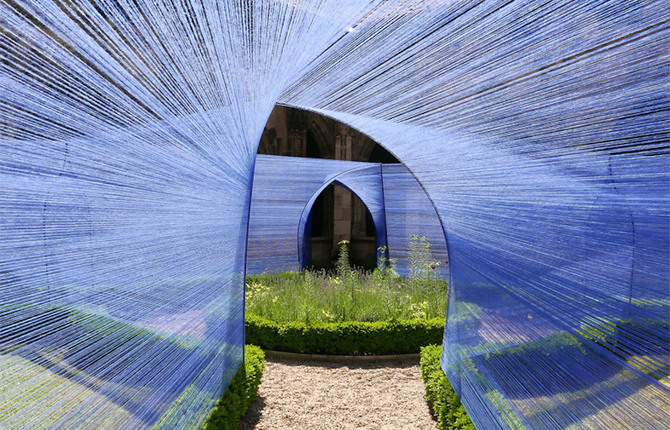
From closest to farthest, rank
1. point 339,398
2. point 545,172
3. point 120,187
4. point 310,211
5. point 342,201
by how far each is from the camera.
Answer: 1. point 120,187
2. point 545,172
3. point 339,398
4. point 310,211
5. point 342,201

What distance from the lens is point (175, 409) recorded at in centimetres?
250

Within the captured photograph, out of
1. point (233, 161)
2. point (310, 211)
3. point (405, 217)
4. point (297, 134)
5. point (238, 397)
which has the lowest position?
point (238, 397)

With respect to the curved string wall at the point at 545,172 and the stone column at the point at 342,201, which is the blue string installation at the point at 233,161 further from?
the stone column at the point at 342,201

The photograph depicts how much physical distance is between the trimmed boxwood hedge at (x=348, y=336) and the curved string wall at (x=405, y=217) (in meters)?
4.61

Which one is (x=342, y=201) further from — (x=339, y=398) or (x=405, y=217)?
(x=339, y=398)

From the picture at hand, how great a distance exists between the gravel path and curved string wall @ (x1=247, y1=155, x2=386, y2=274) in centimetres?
454

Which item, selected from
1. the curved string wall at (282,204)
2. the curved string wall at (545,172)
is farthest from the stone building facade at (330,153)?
the curved string wall at (545,172)

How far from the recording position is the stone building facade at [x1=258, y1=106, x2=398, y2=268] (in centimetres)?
1533

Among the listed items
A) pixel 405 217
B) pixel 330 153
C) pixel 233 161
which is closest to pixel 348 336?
pixel 233 161

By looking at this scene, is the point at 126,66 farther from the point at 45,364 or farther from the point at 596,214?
the point at 596,214

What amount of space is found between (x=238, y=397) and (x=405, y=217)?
8.11 m

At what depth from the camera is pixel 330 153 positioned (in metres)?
15.8

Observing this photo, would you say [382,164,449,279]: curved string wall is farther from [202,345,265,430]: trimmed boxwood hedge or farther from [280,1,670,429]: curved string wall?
[280,1,670,429]: curved string wall

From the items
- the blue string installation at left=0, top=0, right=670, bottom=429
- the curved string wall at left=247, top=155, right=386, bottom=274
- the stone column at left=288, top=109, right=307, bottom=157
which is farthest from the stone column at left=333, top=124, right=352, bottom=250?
the blue string installation at left=0, top=0, right=670, bottom=429
